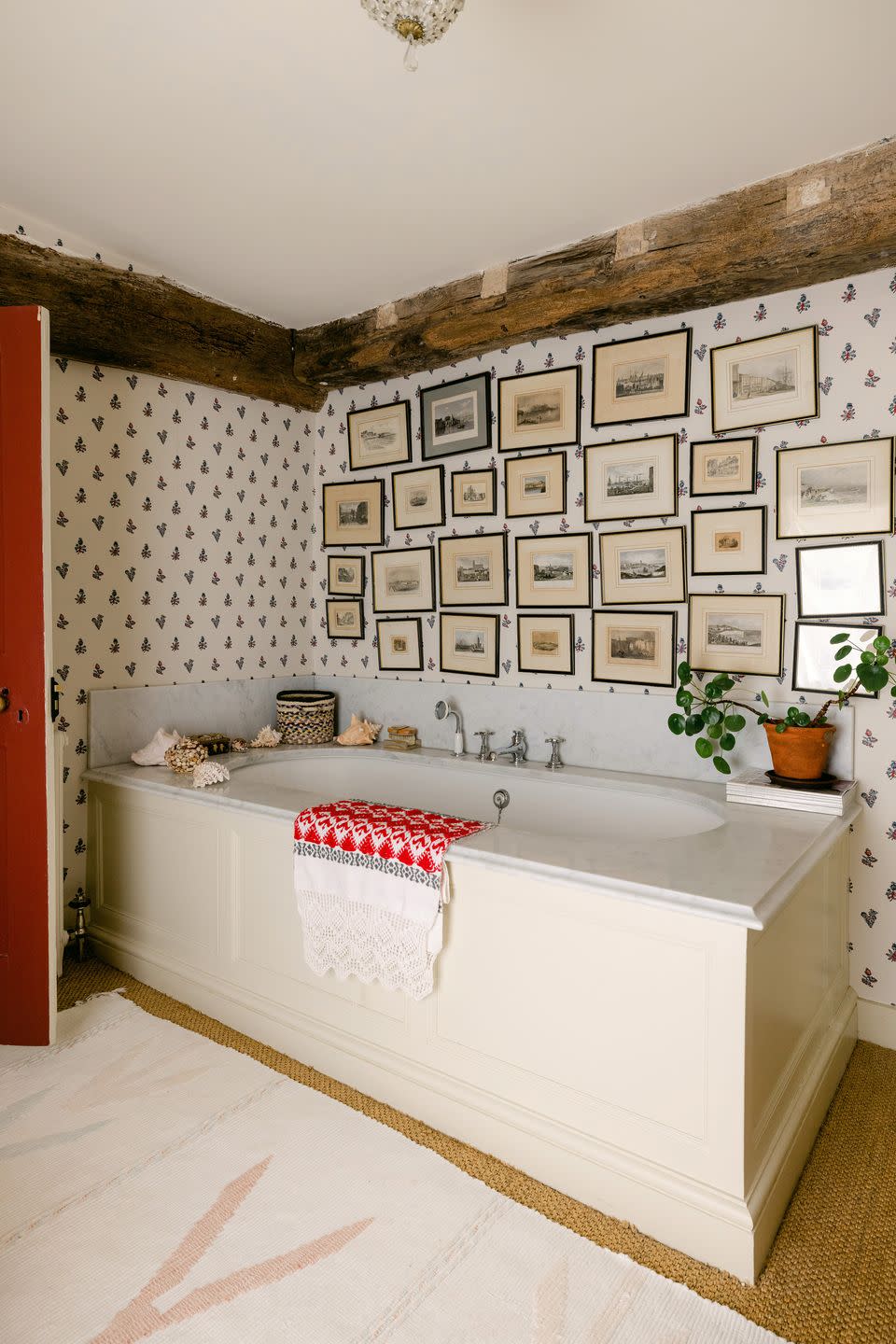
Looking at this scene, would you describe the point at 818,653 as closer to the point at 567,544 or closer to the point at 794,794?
the point at 794,794

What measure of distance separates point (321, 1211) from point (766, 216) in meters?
2.71

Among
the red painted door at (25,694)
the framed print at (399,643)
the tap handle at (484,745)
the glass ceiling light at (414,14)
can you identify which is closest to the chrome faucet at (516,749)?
the tap handle at (484,745)

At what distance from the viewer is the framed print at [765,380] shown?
241cm

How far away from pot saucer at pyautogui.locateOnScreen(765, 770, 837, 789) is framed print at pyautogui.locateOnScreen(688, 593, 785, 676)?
1.20 ft

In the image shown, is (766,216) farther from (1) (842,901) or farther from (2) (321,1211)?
(2) (321,1211)

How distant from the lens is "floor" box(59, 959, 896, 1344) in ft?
4.67

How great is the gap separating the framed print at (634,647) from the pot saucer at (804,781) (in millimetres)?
531

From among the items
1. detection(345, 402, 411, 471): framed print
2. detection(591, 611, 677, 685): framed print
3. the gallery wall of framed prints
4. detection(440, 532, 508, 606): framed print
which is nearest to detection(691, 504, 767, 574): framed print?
the gallery wall of framed prints

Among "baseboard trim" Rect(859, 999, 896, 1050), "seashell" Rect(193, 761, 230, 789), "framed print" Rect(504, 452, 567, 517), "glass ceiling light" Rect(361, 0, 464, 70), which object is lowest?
"baseboard trim" Rect(859, 999, 896, 1050)

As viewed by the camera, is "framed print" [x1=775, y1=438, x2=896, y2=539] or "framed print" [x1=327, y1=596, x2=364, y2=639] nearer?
"framed print" [x1=775, y1=438, x2=896, y2=539]

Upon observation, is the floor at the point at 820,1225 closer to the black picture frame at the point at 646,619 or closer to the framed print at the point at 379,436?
the black picture frame at the point at 646,619

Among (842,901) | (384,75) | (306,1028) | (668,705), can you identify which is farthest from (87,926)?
(384,75)

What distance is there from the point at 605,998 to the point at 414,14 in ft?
6.12

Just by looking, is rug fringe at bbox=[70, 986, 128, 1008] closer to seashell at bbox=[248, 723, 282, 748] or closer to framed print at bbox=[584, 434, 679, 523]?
seashell at bbox=[248, 723, 282, 748]
